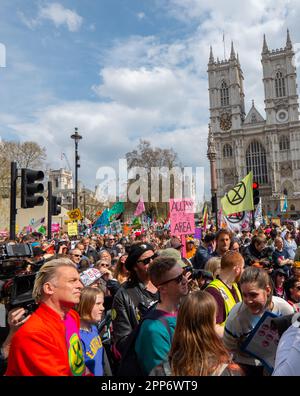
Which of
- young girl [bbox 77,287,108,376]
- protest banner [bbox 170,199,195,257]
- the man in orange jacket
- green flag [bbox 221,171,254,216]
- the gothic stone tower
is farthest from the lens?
the gothic stone tower

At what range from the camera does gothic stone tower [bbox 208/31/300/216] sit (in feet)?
223

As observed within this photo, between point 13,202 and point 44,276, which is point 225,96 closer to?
point 13,202

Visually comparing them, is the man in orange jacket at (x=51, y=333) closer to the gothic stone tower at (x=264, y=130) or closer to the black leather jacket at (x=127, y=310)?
the black leather jacket at (x=127, y=310)

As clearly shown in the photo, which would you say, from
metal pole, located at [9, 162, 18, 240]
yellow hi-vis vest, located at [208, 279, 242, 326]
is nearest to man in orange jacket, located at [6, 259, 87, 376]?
yellow hi-vis vest, located at [208, 279, 242, 326]

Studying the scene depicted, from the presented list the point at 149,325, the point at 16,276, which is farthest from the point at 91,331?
the point at 149,325

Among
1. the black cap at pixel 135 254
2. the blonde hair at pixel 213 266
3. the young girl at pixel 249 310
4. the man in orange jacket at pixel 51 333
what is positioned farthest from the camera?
the blonde hair at pixel 213 266

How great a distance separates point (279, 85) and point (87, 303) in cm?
7707

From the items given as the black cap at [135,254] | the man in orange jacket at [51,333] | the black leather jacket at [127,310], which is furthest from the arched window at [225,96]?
the man in orange jacket at [51,333]

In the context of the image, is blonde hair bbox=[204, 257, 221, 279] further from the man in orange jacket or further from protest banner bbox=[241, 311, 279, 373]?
the man in orange jacket

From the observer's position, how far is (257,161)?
235ft

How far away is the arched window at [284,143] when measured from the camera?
227 feet

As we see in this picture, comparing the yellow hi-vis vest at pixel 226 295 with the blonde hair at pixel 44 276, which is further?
the yellow hi-vis vest at pixel 226 295

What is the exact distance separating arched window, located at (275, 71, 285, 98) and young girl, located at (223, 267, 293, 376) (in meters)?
76.0
